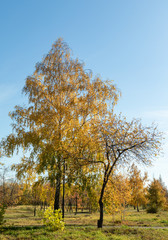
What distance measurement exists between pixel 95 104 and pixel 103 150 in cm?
359

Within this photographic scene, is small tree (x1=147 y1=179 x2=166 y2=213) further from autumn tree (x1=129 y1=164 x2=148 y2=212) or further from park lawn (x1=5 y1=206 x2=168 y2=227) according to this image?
park lawn (x1=5 y1=206 x2=168 y2=227)

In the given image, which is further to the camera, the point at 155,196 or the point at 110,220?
the point at 155,196

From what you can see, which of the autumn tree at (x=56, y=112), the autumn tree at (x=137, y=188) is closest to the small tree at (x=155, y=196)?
the autumn tree at (x=137, y=188)

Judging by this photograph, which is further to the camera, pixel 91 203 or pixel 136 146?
pixel 91 203

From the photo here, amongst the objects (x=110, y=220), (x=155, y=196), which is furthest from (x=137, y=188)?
(x=110, y=220)

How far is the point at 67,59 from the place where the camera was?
14586 millimetres

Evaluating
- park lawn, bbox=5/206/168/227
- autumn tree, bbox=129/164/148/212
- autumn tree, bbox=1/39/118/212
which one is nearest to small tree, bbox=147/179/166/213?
autumn tree, bbox=129/164/148/212

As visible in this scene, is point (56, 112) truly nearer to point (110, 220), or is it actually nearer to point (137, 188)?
point (110, 220)

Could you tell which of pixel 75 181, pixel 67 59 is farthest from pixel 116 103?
pixel 75 181

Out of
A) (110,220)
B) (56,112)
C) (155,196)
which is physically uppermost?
(56,112)

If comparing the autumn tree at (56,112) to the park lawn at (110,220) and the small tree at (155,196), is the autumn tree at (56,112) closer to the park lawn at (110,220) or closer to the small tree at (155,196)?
the park lawn at (110,220)

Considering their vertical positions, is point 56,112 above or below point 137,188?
above

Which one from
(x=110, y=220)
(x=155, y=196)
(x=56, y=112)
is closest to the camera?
(x=56, y=112)

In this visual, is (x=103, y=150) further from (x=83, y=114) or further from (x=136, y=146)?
(x=83, y=114)
